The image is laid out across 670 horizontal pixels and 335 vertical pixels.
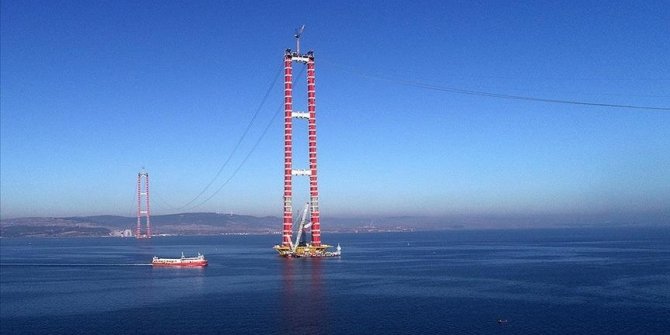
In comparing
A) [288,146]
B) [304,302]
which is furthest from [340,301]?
[288,146]

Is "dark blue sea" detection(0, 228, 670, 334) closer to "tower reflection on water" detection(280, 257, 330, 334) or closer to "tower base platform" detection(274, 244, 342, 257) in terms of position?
"tower reflection on water" detection(280, 257, 330, 334)

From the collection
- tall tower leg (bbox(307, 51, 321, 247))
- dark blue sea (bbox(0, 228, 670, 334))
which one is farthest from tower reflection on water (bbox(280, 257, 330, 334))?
tall tower leg (bbox(307, 51, 321, 247))

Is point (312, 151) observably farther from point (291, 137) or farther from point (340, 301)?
point (340, 301)

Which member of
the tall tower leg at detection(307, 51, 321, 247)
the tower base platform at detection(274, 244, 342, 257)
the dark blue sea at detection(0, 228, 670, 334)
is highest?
the tall tower leg at detection(307, 51, 321, 247)

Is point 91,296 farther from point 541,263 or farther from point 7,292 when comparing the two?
point 541,263

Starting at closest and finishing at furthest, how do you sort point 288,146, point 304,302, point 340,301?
point 304,302, point 340,301, point 288,146

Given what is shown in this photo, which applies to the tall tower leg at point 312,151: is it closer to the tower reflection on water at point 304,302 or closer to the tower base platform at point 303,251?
the tower base platform at point 303,251

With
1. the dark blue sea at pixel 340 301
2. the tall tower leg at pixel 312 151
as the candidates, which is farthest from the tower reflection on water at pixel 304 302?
the tall tower leg at pixel 312 151

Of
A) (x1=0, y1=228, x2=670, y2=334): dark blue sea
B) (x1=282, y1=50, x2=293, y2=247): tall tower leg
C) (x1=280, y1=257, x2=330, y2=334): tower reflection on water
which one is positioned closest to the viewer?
(x1=280, y1=257, x2=330, y2=334): tower reflection on water

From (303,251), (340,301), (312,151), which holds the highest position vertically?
(312,151)

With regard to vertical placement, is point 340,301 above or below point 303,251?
below

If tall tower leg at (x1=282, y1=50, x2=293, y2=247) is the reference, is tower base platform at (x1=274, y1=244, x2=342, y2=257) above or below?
below
